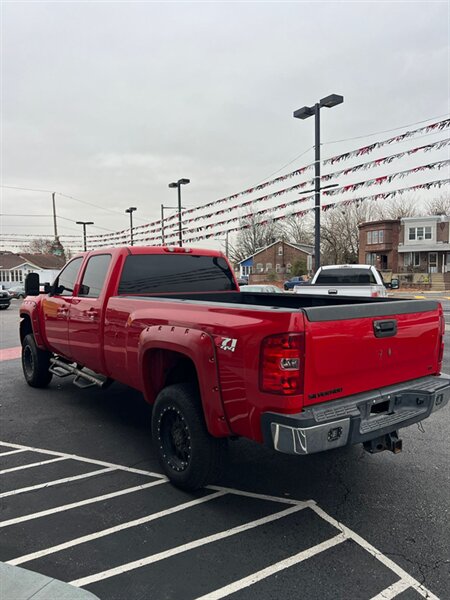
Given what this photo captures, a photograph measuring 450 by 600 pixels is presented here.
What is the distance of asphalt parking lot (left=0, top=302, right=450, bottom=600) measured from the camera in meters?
2.43

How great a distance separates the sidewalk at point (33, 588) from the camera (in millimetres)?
2219

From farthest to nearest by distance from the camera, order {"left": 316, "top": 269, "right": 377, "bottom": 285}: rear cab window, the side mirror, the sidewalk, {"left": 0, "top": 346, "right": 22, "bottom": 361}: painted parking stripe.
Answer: {"left": 316, "top": 269, "right": 377, "bottom": 285}: rear cab window
{"left": 0, "top": 346, "right": 22, "bottom": 361}: painted parking stripe
the side mirror
the sidewalk

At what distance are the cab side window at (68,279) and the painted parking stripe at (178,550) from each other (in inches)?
138

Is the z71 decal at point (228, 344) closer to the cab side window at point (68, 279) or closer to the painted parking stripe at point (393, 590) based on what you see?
the painted parking stripe at point (393, 590)

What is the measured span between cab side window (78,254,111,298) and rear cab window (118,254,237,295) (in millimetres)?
262

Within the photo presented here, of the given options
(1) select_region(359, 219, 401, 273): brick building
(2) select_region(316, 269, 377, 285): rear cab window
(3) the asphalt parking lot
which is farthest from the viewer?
(1) select_region(359, 219, 401, 273): brick building

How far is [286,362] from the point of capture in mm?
2590

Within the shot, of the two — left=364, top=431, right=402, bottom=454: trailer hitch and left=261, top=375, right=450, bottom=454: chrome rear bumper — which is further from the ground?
left=261, top=375, right=450, bottom=454: chrome rear bumper

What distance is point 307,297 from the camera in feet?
15.8

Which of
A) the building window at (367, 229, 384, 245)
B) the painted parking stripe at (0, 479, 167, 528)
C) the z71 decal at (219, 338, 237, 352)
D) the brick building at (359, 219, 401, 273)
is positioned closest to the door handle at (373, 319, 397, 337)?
the z71 decal at (219, 338, 237, 352)

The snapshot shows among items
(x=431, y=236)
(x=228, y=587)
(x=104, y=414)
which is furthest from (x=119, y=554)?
(x=431, y=236)

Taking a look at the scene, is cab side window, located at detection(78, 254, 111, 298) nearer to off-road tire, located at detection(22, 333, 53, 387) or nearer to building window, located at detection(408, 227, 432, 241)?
off-road tire, located at detection(22, 333, 53, 387)

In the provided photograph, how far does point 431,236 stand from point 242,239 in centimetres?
3800

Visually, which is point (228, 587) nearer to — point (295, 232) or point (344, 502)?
point (344, 502)
